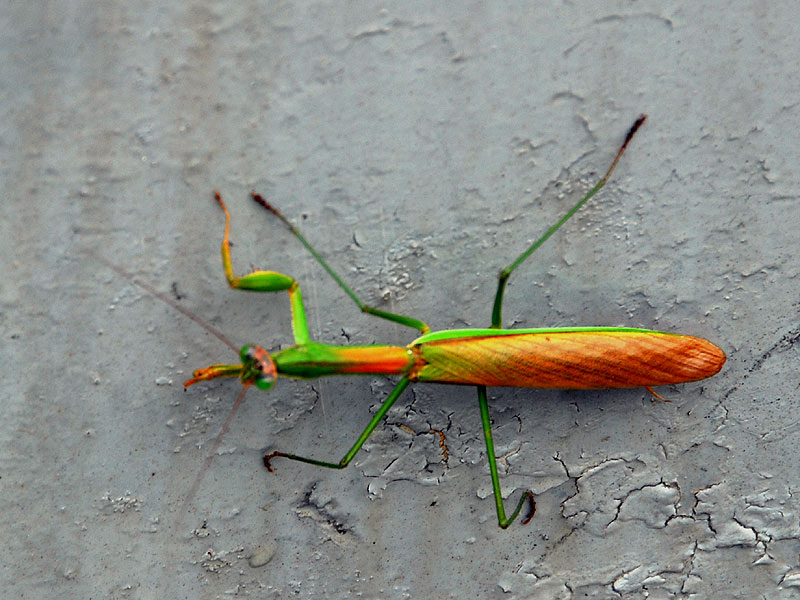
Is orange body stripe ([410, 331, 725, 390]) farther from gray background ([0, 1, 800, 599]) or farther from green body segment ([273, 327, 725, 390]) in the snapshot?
gray background ([0, 1, 800, 599])

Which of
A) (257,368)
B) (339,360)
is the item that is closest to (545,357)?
(339,360)

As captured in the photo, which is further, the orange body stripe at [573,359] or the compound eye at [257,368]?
the orange body stripe at [573,359]

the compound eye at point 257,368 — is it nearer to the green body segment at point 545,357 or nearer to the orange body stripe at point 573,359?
the green body segment at point 545,357

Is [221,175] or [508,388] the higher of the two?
[221,175]

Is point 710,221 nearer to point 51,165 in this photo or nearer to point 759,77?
point 759,77

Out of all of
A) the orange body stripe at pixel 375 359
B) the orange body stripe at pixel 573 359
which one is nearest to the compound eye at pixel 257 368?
the orange body stripe at pixel 375 359

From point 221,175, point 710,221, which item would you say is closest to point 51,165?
point 221,175

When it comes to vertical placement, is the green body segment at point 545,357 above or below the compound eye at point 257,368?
below

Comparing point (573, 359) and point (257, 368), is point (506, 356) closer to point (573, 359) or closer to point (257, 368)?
point (573, 359)
